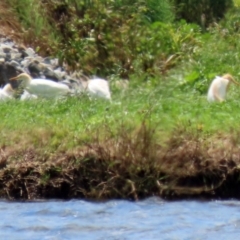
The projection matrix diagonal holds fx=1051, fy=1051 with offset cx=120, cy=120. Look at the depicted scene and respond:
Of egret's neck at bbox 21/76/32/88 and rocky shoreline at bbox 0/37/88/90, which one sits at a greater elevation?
rocky shoreline at bbox 0/37/88/90

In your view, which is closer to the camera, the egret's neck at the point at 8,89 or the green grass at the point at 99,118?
the green grass at the point at 99,118

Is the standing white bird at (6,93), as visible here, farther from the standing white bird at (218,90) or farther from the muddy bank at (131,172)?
the muddy bank at (131,172)

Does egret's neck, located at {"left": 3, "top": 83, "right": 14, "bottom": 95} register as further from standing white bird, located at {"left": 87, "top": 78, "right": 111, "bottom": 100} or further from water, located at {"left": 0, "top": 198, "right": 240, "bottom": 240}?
water, located at {"left": 0, "top": 198, "right": 240, "bottom": 240}

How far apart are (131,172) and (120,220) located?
2.96ft

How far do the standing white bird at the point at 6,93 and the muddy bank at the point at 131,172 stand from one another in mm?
3190

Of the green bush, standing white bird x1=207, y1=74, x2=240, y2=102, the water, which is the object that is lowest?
the water

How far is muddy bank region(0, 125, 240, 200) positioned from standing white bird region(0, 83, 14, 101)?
319 cm

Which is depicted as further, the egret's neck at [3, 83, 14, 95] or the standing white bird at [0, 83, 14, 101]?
the egret's neck at [3, 83, 14, 95]

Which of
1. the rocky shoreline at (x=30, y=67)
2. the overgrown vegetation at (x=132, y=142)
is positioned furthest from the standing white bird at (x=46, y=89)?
the rocky shoreline at (x=30, y=67)

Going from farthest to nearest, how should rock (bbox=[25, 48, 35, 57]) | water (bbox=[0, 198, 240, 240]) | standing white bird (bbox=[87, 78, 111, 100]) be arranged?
1. rock (bbox=[25, 48, 35, 57])
2. standing white bird (bbox=[87, 78, 111, 100])
3. water (bbox=[0, 198, 240, 240])

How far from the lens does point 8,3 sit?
714 inches

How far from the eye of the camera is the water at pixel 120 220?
9.41m

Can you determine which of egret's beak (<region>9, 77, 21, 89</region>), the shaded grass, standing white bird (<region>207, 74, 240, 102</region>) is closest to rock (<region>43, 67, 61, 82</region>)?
egret's beak (<region>9, 77, 21, 89</region>)

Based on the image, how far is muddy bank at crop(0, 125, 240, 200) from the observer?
35.5 feet
